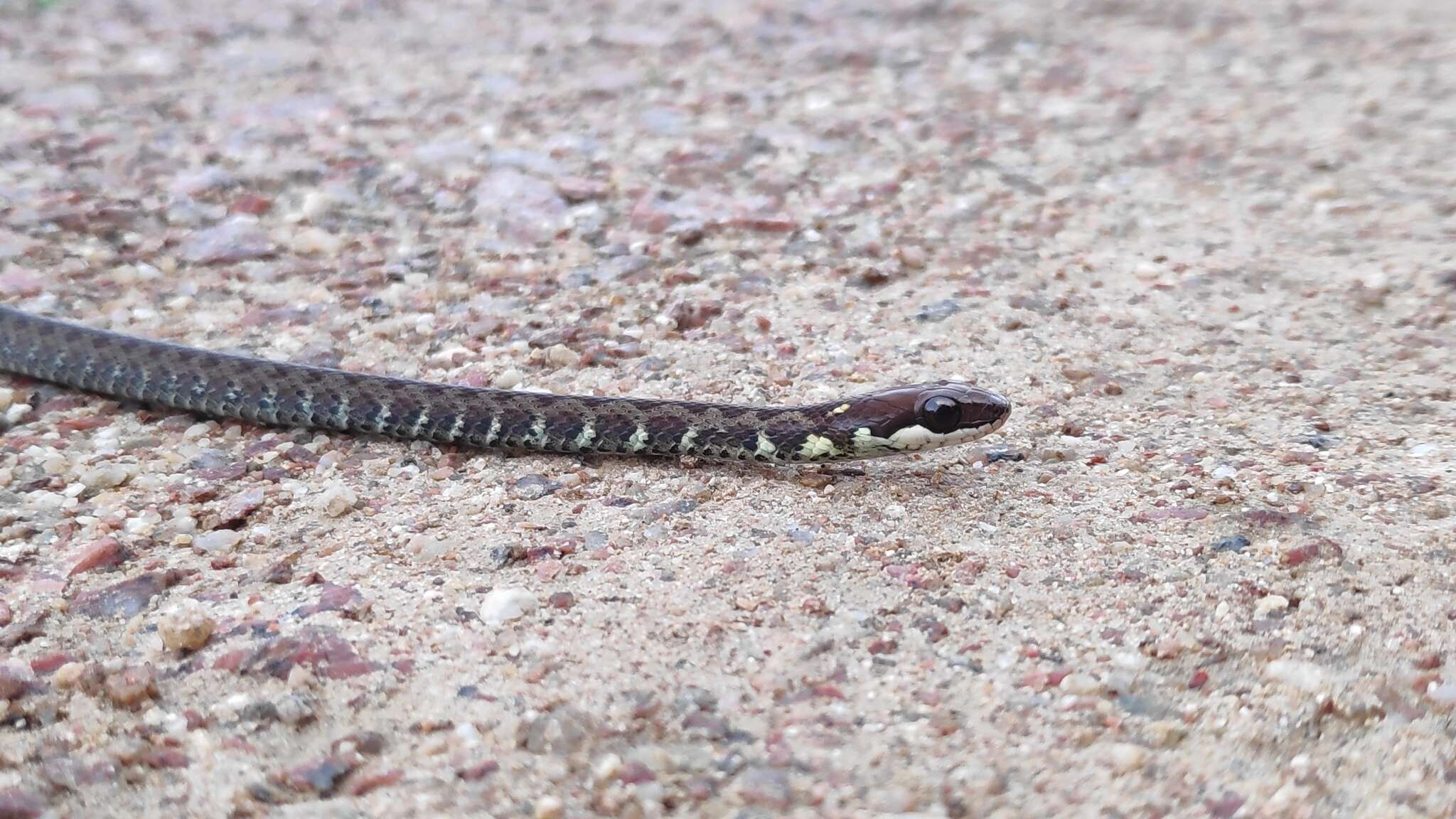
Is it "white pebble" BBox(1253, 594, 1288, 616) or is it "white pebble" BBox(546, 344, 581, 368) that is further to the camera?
"white pebble" BBox(546, 344, 581, 368)

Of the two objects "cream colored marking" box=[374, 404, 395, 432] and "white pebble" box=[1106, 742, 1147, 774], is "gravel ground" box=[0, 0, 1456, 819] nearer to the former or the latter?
"white pebble" box=[1106, 742, 1147, 774]

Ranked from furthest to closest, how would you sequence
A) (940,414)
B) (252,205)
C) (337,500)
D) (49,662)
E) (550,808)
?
(252,205)
(940,414)
(337,500)
(49,662)
(550,808)

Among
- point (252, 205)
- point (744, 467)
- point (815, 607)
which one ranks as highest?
point (252, 205)

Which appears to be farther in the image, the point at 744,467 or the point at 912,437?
the point at 744,467

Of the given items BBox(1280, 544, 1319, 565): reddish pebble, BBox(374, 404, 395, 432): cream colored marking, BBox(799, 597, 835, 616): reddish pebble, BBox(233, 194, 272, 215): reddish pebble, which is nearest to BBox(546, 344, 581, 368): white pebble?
BBox(374, 404, 395, 432): cream colored marking

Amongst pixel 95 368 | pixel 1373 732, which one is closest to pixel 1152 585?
pixel 1373 732

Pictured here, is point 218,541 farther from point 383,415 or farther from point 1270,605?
point 1270,605

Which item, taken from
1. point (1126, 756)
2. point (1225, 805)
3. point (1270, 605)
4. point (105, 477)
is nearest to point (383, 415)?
point (105, 477)

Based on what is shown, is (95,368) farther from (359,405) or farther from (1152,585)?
(1152,585)
